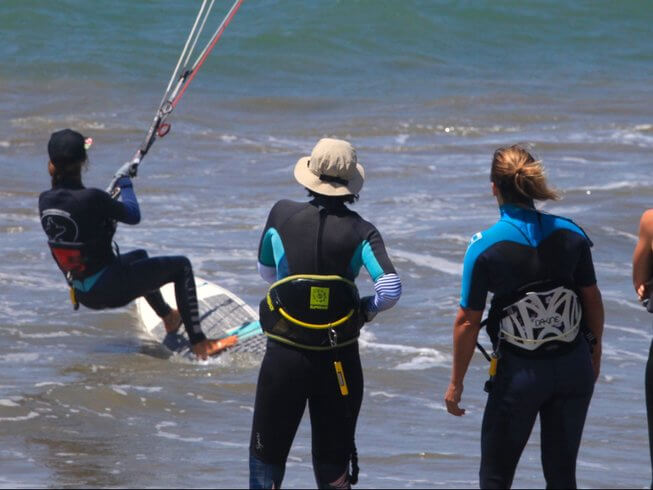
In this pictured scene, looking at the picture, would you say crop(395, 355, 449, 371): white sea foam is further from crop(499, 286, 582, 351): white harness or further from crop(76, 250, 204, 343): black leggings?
crop(499, 286, 582, 351): white harness

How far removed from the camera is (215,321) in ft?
29.3

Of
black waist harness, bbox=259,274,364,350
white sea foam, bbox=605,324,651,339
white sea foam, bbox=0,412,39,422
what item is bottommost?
white sea foam, bbox=605,324,651,339

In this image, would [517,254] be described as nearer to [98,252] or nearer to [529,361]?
[529,361]

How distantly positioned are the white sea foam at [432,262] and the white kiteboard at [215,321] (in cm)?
248

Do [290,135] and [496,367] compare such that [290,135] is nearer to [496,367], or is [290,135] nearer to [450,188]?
[450,188]

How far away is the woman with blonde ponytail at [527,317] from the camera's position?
4348 mm

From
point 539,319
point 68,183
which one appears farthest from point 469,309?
point 68,183

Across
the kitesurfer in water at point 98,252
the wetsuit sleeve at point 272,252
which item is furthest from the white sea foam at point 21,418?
the wetsuit sleeve at point 272,252

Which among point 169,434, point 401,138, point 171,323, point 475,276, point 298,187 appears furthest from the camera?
point 401,138

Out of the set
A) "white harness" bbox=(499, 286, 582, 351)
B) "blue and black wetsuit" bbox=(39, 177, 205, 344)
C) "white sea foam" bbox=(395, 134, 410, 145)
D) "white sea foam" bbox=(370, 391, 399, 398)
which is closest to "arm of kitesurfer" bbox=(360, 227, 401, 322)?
"white harness" bbox=(499, 286, 582, 351)

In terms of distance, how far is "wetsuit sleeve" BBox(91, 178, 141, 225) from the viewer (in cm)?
758

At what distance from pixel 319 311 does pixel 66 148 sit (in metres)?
3.23

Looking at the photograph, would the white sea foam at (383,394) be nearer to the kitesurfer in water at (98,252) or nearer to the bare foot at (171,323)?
the kitesurfer in water at (98,252)

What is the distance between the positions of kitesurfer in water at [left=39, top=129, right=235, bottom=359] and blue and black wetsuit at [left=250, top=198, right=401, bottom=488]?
3012mm
